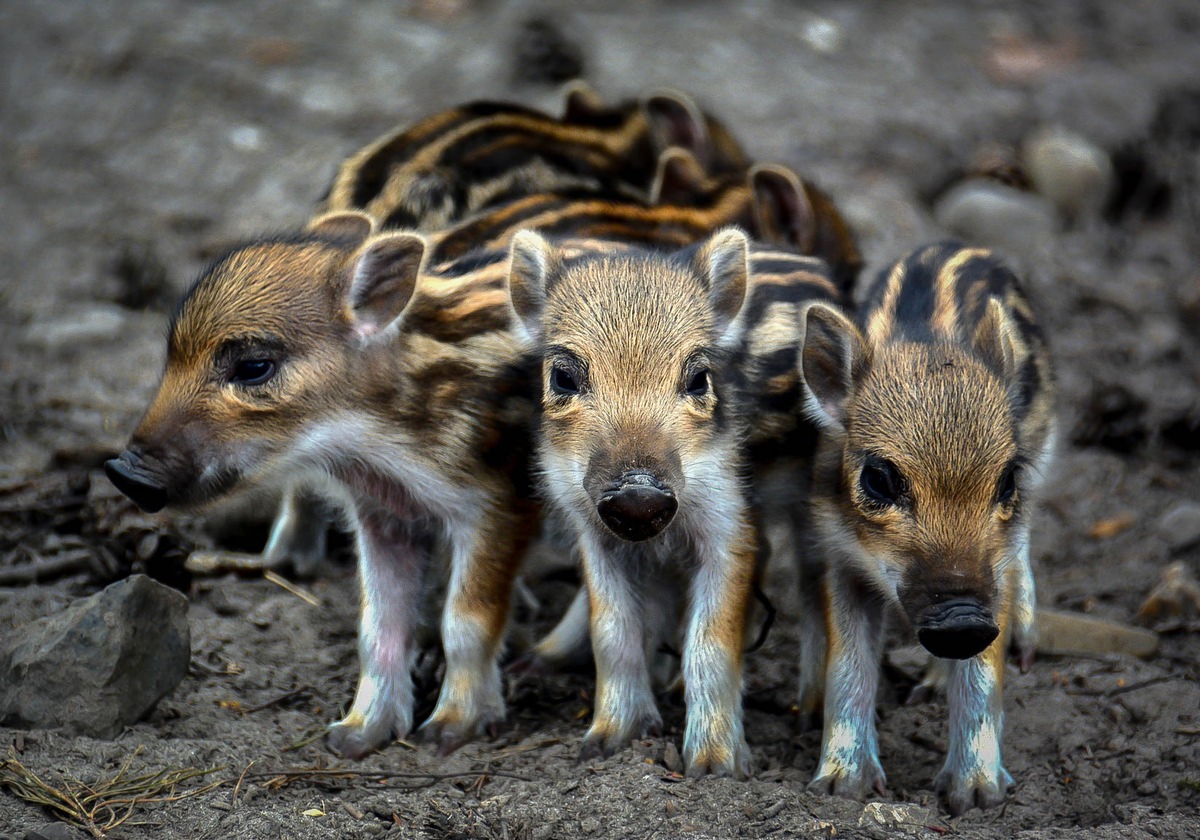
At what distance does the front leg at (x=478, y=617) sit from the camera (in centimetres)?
430

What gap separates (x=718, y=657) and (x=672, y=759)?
1.03 ft

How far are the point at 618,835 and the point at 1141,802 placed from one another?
146cm

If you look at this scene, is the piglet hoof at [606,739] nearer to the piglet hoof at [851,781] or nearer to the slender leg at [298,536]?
the piglet hoof at [851,781]

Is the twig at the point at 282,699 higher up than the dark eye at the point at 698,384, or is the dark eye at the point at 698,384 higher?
the dark eye at the point at 698,384

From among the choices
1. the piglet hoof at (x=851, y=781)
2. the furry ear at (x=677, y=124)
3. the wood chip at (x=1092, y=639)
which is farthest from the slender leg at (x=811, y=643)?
the furry ear at (x=677, y=124)

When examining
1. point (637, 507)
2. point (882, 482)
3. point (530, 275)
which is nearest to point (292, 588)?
point (530, 275)

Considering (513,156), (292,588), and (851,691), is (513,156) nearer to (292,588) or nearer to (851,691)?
(292,588)

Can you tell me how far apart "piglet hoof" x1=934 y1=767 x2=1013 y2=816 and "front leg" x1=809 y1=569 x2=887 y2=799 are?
0.63ft

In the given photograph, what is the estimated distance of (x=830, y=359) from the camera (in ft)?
13.6

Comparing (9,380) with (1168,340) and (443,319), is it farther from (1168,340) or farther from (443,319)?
(1168,340)

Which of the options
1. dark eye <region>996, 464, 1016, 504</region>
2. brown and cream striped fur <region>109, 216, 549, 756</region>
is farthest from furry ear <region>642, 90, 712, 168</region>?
dark eye <region>996, 464, 1016, 504</region>

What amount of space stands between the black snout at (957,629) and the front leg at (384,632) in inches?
65.6

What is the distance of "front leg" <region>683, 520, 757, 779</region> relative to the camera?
3.98 meters

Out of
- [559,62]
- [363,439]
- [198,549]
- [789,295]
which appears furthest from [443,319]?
[559,62]
